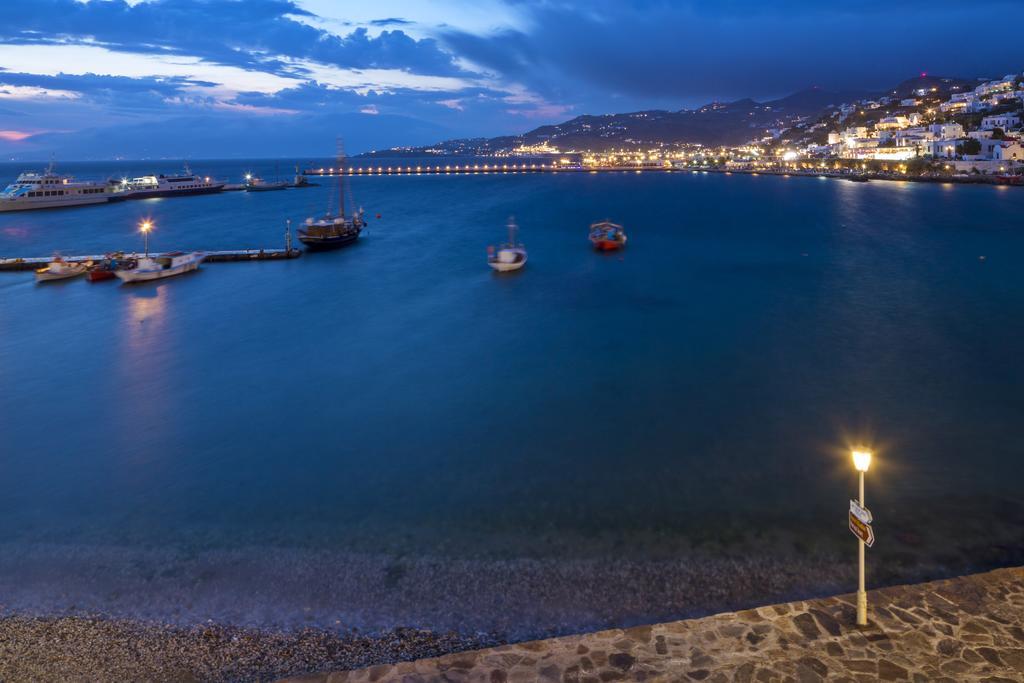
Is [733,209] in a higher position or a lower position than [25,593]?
higher

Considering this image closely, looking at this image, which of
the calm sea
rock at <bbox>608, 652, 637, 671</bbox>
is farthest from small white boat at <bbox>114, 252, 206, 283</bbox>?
rock at <bbox>608, 652, 637, 671</bbox>

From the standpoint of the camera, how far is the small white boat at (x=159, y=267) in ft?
104

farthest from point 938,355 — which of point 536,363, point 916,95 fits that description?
point 916,95

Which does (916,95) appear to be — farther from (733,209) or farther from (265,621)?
(265,621)

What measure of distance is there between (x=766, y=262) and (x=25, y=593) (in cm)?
3593

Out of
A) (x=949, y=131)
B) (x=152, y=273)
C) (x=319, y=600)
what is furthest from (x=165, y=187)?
(x=949, y=131)

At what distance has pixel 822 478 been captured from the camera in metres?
11.6

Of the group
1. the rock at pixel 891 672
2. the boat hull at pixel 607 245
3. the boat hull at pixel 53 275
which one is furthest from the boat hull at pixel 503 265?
the rock at pixel 891 672

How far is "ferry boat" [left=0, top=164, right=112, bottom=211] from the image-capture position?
64938mm

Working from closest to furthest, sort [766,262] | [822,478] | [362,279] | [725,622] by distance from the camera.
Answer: [725,622], [822,478], [362,279], [766,262]

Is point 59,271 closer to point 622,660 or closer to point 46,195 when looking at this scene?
point 622,660

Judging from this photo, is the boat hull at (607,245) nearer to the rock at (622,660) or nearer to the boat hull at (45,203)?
the rock at (622,660)

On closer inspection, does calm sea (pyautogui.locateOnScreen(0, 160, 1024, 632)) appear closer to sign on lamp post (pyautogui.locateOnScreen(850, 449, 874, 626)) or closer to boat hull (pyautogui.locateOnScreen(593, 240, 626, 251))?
sign on lamp post (pyautogui.locateOnScreen(850, 449, 874, 626))

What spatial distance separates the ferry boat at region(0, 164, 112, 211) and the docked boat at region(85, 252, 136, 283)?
4337cm
